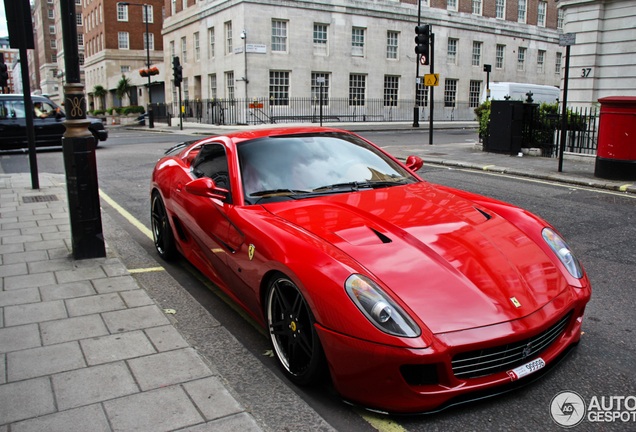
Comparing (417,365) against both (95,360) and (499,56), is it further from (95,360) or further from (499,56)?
(499,56)

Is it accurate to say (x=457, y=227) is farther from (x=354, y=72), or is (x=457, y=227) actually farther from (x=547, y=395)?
(x=354, y=72)

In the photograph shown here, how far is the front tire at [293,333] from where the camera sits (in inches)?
106

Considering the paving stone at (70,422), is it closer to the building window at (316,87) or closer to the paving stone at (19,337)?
the paving stone at (19,337)

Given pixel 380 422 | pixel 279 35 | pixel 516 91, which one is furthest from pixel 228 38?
pixel 380 422

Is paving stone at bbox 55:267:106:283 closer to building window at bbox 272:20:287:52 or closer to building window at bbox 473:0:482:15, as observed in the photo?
building window at bbox 272:20:287:52

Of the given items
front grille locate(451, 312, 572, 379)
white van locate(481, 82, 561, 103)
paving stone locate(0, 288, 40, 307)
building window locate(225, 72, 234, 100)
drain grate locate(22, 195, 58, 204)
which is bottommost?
paving stone locate(0, 288, 40, 307)

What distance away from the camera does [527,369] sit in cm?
258

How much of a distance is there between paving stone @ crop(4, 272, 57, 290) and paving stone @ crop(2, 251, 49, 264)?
524 millimetres

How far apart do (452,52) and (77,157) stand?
41.6 metres

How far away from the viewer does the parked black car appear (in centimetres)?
1728

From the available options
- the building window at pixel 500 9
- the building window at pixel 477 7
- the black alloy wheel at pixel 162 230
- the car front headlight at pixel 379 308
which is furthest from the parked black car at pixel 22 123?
the building window at pixel 500 9

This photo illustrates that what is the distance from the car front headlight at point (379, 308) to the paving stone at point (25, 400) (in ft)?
5.22

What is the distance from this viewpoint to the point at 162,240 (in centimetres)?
530

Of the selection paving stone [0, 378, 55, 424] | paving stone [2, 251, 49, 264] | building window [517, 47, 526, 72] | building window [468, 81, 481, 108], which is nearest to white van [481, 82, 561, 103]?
building window [468, 81, 481, 108]
